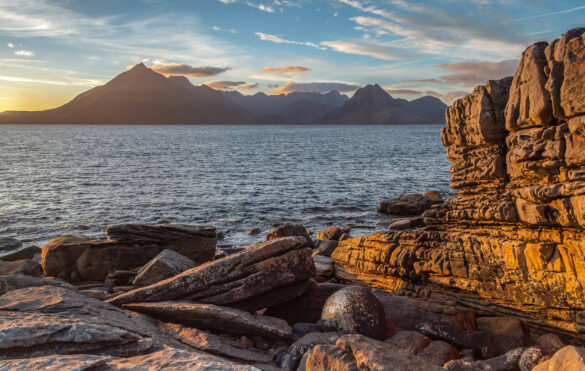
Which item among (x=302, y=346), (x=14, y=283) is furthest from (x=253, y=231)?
(x=302, y=346)

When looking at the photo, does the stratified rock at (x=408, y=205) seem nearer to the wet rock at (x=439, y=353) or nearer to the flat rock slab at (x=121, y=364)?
the wet rock at (x=439, y=353)

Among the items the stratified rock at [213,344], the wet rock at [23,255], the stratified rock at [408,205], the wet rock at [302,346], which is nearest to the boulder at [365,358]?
the wet rock at [302,346]

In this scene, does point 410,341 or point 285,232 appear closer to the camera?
point 410,341

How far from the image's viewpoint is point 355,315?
8430 mm

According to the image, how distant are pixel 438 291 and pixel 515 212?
2.93 m

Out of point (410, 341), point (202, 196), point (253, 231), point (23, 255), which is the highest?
point (410, 341)

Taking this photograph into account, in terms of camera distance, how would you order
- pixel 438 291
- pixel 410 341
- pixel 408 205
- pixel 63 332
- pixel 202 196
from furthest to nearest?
1. pixel 202 196
2. pixel 408 205
3. pixel 438 291
4. pixel 410 341
5. pixel 63 332

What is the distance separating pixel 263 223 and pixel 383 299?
16674 mm

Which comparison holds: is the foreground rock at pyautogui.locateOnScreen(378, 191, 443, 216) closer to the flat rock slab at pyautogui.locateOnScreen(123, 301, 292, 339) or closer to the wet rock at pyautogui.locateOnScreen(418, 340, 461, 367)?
the wet rock at pyautogui.locateOnScreen(418, 340, 461, 367)

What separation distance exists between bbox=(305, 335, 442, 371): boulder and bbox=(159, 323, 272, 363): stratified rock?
1.93 m

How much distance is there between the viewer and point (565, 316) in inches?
328

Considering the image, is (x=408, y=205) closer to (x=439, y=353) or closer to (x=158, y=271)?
(x=158, y=271)

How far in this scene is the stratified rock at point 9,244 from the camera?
20073 millimetres

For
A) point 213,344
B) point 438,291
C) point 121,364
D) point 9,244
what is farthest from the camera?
point 9,244
